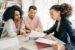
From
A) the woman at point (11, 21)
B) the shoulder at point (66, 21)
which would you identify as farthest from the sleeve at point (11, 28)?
the shoulder at point (66, 21)

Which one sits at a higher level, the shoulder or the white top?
the shoulder

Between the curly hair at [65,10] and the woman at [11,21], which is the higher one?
the curly hair at [65,10]

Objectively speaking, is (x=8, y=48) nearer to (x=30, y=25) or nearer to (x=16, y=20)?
(x=16, y=20)

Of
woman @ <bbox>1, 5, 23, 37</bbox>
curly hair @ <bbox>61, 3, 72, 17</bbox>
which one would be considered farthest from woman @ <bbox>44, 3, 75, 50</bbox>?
woman @ <bbox>1, 5, 23, 37</bbox>

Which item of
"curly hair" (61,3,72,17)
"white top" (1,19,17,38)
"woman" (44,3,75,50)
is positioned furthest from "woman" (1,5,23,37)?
"curly hair" (61,3,72,17)

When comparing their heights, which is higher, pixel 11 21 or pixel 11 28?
pixel 11 21

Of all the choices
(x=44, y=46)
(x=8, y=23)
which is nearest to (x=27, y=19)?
(x=8, y=23)

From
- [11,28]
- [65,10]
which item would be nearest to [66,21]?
[65,10]

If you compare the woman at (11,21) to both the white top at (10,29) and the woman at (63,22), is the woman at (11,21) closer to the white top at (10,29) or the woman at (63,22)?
the white top at (10,29)

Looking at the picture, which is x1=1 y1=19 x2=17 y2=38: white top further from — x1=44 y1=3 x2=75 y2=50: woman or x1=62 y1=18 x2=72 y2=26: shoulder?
x1=62 y1=18 x2=72 y2=26: shoulder

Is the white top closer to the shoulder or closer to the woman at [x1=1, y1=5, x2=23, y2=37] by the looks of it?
the woman at [x1=1, y1=5, x2=23, y2=37]

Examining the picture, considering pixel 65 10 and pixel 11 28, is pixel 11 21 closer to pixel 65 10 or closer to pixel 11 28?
pixel 11 28

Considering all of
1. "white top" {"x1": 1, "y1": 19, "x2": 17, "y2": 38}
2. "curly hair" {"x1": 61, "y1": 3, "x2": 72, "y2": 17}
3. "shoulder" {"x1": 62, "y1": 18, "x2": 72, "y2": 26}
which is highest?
"curly hair" {"x1": 61, "y1": 3, "x2": 72, "y2": 17}

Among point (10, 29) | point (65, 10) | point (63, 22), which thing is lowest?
point (10, 29)
